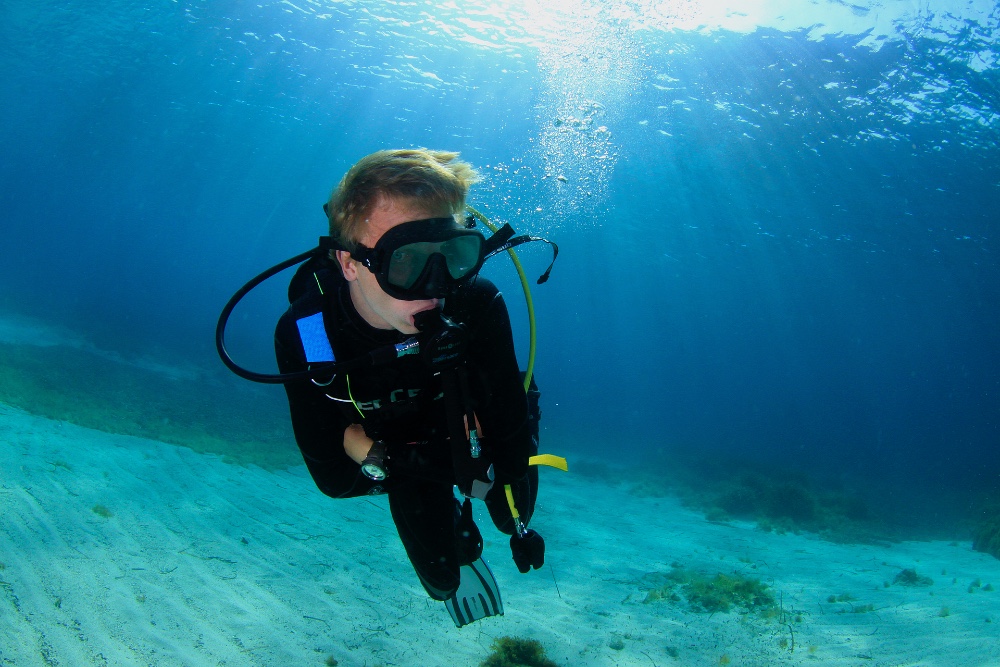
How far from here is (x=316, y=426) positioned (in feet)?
9.36

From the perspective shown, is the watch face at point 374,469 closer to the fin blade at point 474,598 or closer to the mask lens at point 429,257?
the mask lens at point 429,257

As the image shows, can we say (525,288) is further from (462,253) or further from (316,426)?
(316,426)

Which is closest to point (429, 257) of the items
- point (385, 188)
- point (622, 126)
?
point (385, 188)

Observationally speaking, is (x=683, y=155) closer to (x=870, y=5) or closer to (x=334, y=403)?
(x=870, y=5)

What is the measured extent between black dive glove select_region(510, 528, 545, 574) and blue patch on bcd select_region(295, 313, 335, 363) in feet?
4.88

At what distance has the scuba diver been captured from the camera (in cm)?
236

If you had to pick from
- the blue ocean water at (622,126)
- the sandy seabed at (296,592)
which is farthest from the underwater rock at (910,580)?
the blue ocean water at (622,126)

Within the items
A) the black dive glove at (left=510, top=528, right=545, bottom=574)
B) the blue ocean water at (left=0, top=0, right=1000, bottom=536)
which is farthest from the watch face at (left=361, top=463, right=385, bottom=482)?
the blue ocean water at (left=0, top=0, right=1000, bottom=536)

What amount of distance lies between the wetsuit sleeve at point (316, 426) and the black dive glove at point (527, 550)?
3.30ft

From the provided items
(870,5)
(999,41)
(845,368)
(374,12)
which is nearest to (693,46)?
(870,5)

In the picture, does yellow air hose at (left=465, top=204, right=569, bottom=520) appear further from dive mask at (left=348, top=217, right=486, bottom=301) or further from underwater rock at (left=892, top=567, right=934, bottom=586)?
underwater rock at (left=892, top=567, right=934, bottom=586)

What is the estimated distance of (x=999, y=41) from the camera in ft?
48.1

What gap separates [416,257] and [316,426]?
123 cm

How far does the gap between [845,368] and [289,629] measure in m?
111
